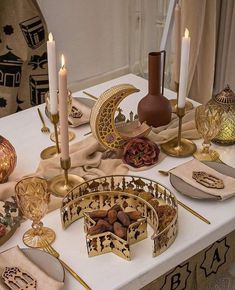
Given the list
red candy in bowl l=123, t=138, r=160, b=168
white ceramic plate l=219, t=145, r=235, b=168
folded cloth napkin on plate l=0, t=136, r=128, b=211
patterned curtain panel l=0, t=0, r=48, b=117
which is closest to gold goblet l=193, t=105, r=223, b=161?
white ceramic plate l=219, t=145, r=235, b=168

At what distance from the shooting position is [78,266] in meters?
0.97

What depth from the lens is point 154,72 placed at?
136 cm

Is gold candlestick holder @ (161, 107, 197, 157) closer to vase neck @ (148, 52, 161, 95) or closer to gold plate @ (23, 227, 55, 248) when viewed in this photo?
vase neck @ (148, 52, 161, 95)

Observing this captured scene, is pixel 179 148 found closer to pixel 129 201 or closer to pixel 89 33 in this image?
pixel 129 201

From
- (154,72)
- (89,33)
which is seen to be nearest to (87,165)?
(154,72)

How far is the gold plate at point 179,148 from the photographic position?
135 cm

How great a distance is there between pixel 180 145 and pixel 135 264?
499mm

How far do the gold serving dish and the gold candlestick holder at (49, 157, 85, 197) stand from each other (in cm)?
7

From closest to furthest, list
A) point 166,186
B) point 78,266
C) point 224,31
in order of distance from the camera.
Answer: point 78,266 → point 166,186 → point 224,31

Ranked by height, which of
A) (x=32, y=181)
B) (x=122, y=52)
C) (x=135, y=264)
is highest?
(x=32, y=181)

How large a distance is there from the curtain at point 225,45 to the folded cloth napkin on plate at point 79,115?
5.25ft

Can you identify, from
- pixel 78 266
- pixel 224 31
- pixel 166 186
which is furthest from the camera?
pixel 224 31


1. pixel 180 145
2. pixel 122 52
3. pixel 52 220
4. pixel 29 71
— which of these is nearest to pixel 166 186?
pixel 180 145

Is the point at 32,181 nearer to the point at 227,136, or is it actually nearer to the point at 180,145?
the point at 180,145
